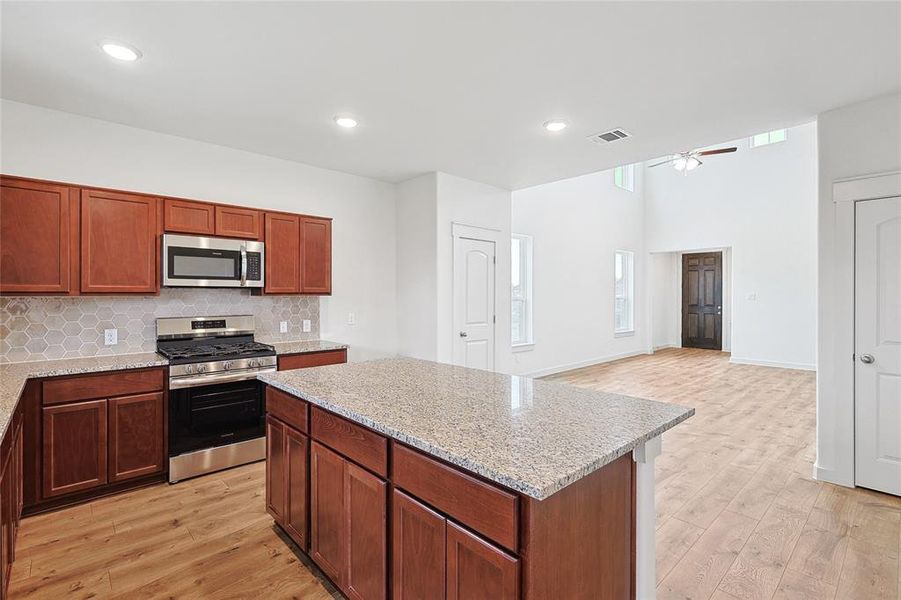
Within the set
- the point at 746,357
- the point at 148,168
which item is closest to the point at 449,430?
the point at 148,168

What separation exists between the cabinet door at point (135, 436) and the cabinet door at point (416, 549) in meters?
2.31

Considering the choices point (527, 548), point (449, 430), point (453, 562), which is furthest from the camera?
point (449, 430)

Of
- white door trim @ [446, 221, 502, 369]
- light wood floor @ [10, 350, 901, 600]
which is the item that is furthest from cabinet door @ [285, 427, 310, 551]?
white door trim @ [446, 221, 502, 369]

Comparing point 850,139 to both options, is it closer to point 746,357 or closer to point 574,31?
point 574,31

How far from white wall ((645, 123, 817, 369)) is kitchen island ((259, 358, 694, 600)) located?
7.70 meters

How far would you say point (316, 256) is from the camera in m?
4.09

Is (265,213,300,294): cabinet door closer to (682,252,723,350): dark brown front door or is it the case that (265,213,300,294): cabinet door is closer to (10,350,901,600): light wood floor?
(10,350,901,600): light wood floor

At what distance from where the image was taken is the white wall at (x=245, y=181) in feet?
9.96

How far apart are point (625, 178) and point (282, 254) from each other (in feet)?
24.5

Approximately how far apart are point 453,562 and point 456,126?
2.91 meters

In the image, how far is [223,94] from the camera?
9.22 ft

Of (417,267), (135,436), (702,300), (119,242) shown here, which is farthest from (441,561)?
(702,300)

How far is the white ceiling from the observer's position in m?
2.01

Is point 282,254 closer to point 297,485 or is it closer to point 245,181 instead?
point 245,181
